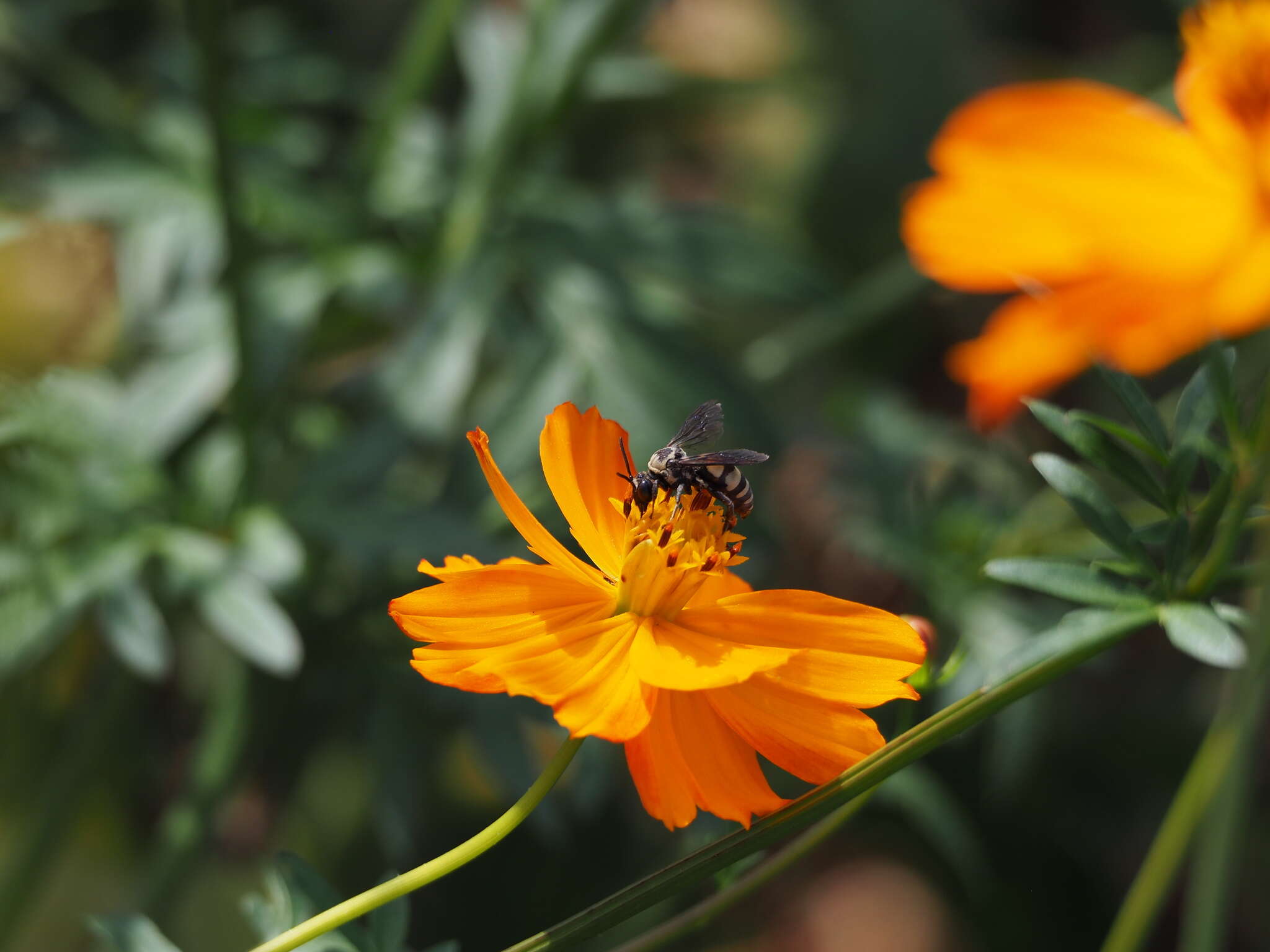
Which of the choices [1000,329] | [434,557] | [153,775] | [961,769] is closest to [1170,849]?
[1000,329]

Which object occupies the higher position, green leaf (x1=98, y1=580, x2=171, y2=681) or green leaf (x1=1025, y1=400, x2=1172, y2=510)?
green leaf (x1=1025, y1=400, x2=1172, y2=510)

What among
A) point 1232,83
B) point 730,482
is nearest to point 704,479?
point 730,482

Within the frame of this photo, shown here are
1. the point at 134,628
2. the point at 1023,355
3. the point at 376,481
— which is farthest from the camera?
the point at 376,481

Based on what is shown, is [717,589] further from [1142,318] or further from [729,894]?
[1142,318]

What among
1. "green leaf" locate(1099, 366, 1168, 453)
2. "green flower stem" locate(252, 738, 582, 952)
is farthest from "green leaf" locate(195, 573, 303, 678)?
"green leaf" locate(1099, 366, 1168, 453)

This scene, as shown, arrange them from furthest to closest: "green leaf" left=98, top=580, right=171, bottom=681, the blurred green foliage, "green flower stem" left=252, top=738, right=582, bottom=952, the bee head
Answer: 1. the blurred green foliage
2. "green leaf" left=98, top=580, right=171, bottom=681
3. the bee head
4. "green flower stem" left=252, top=738, right=582, bottom=952

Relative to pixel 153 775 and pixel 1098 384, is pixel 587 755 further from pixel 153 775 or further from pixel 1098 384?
pixel 1098 384

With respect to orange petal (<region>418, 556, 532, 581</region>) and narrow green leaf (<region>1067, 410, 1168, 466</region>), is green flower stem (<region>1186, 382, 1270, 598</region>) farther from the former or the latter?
orange petal (<region>418, 556, 532, 581</region>)
